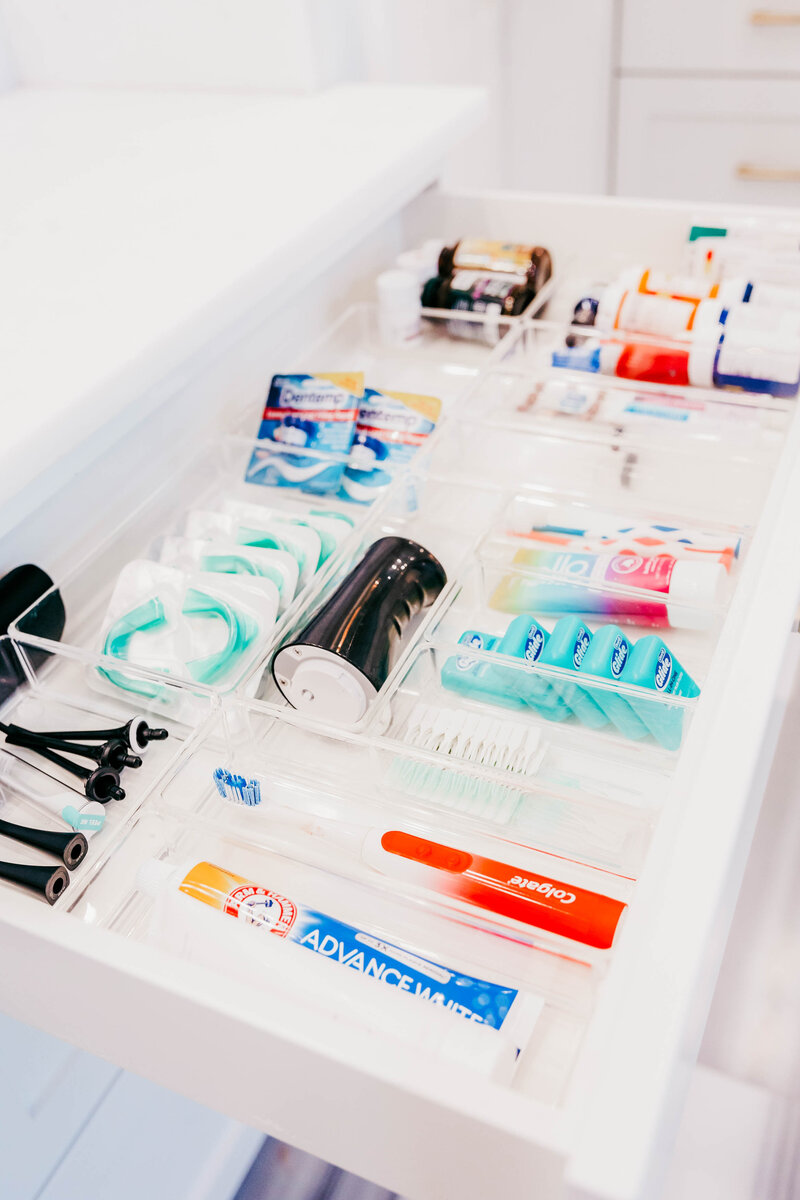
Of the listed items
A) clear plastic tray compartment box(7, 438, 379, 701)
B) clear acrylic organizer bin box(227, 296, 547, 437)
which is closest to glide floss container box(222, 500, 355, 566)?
clear plastic tray compartment box(7, 438, 379, 701)

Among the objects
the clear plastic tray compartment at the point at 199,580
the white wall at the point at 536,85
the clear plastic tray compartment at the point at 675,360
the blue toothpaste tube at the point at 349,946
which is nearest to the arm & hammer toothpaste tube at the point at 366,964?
the blue toothpaste tube at the point at 349,946

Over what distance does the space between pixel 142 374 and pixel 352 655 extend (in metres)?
0.20

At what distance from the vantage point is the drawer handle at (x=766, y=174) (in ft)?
5.48

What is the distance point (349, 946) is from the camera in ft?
1.43

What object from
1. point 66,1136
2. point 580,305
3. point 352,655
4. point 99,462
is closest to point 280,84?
point 580,305

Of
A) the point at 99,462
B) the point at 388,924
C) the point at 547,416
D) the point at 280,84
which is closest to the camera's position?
the point at 388,924

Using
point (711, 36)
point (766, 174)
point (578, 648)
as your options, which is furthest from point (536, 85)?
point (578, 648)

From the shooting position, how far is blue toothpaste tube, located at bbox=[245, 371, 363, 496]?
2.46 feet

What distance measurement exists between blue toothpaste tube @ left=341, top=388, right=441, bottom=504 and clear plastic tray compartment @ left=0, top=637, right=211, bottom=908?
0.85 ft

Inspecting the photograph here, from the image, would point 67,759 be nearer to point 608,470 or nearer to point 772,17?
point 608,470

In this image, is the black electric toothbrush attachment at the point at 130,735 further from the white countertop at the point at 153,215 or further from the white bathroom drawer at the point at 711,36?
the white bathroom drawer at the point at 711,36

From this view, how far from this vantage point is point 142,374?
21.5 inches

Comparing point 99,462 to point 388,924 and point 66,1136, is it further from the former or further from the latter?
point 66,1136

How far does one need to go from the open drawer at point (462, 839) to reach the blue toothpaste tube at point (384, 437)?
1.1 inches
